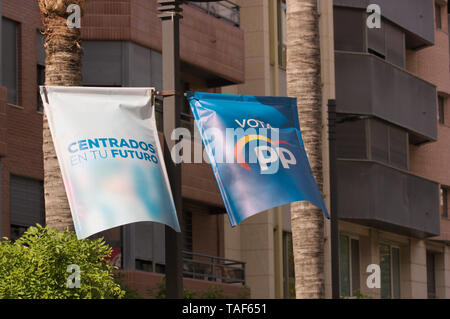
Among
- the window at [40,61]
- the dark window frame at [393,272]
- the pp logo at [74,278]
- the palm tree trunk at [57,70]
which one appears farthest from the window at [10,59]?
the dark window frame at [393,272]

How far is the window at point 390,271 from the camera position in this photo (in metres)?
44.8

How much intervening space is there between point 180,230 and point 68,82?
6749 mm

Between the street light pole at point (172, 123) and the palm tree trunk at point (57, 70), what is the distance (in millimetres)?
5498

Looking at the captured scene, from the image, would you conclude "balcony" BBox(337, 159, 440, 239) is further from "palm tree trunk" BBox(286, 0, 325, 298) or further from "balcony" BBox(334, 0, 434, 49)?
"palm tree trunk" BBox(286, 0, 325, 298)

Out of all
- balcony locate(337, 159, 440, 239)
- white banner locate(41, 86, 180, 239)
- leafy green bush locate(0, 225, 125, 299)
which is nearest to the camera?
white banner locate(41, 86, 180, 239)

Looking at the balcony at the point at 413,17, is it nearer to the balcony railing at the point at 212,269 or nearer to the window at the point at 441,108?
the window at the point at 441,108

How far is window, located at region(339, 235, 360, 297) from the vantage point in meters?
41.5

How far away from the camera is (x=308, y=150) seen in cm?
2189

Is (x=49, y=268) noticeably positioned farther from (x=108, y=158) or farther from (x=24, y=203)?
(x=24, y=203)

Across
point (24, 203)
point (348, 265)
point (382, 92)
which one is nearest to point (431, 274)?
point (348, 265)

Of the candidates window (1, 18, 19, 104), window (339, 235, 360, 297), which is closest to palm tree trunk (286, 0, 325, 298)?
window (1, 18, 19, 104)

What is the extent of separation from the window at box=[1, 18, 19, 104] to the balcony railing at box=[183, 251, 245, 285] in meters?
7.43
